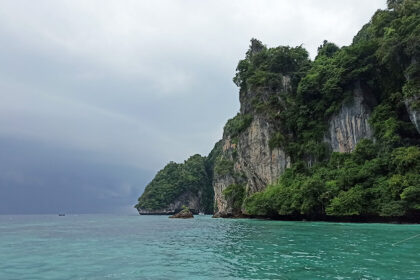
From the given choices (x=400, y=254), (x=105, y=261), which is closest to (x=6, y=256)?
(x=105, y=261)

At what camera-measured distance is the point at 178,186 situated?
11700 centimetres

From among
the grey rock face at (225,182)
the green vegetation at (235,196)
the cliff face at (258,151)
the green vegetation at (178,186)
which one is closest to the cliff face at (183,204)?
the green vegetation at (178,186)

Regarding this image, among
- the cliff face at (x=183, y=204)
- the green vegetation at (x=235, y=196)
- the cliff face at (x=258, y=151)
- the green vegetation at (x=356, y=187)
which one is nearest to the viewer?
the green vegetation at (x=356, y=187)

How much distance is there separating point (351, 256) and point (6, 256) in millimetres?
16734

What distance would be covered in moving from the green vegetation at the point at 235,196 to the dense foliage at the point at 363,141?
10.1 meters

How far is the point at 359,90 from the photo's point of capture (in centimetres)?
4572

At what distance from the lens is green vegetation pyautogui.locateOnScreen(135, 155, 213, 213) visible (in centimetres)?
11650

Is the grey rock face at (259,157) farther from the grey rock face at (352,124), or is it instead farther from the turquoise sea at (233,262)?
the turquoise sea at (233,262)

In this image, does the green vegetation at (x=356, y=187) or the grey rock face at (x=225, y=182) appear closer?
the green vegetation at (x=356, y=187)

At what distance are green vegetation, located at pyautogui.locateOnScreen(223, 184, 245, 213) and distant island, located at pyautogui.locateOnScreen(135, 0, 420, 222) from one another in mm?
202

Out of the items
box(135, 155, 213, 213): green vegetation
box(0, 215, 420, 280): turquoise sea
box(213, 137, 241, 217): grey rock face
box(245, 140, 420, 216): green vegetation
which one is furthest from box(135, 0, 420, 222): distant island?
box(135, 155, 213, 213): green vegetation

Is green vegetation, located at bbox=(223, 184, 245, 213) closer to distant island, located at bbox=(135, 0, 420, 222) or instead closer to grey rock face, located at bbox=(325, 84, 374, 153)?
distant island, located at bbox=(135, 0, 420, 222)

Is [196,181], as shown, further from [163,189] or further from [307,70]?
[307,70]

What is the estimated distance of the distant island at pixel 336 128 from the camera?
36250 mm
